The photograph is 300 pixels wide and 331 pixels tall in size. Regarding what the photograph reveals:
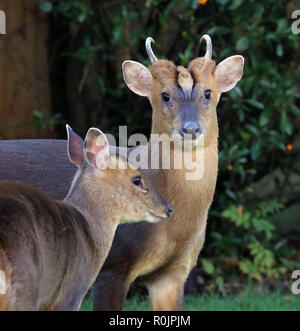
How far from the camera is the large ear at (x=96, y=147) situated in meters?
5.34

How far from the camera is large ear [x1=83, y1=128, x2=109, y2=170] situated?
17.5 feet

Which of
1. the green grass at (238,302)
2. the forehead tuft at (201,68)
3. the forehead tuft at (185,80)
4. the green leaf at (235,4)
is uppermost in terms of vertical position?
the green leaf at (235,4)

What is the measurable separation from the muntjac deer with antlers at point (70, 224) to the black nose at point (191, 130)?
439 millimetres

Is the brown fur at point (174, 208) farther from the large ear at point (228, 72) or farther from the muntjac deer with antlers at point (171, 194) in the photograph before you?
the large ear at point (228, 72)

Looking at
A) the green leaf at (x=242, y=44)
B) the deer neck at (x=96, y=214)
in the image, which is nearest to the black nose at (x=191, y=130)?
the deer neck at (x=96, y=214)

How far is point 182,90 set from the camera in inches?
236

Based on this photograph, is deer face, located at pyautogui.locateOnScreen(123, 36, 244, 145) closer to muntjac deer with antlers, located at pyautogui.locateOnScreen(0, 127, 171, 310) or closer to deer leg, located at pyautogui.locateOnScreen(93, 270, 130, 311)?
muntjac deer with antlers, located at pyautogui.locateOnScreen(0, 127, 171, 310)

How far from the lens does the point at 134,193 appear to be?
545 cm

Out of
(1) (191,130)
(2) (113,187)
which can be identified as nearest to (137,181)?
(2) (113,187)

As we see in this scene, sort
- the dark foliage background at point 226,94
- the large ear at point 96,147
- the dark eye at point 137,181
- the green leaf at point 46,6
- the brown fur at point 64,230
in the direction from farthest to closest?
the green leaf at point 46,6 → the dark foliage background at point 226,94 → the dark eye at point 137,181 → the large ear at point 96,147 → the brown fur at point 64,230

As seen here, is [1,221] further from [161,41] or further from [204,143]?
[161,41]

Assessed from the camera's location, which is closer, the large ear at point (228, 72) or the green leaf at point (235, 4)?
the large ear at point (228, 72)

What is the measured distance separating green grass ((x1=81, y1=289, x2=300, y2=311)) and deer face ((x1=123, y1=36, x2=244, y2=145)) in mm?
1824

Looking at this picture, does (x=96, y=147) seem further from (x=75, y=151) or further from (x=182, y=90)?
(x=182, y=90)
